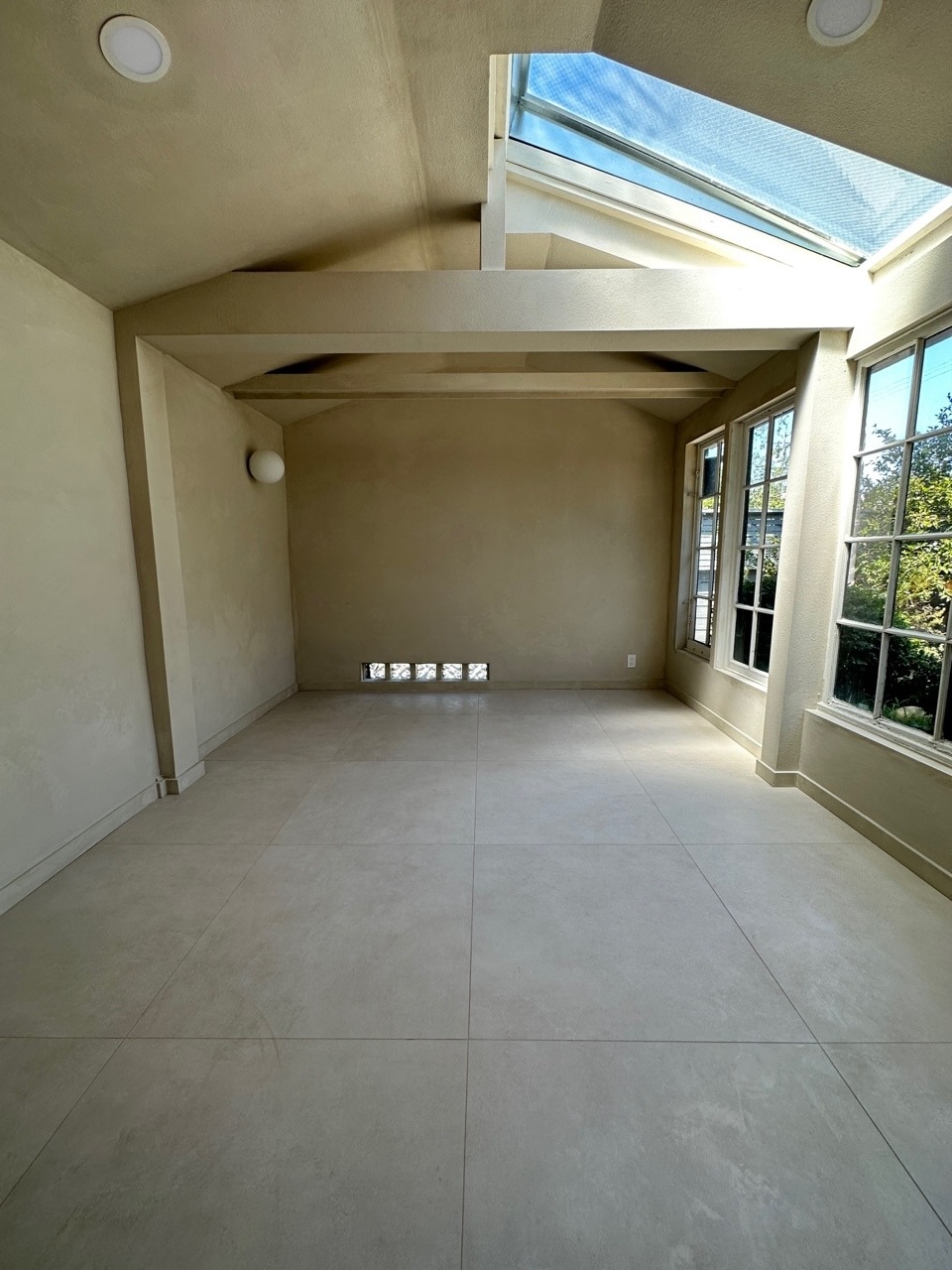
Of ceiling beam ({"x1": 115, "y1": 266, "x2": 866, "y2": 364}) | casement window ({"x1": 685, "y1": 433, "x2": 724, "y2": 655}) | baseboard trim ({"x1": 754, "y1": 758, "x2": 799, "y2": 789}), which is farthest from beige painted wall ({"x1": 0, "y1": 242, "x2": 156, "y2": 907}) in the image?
casement window ({"x1": 685, "y1": 433, "x2": 724, "y2": 655})

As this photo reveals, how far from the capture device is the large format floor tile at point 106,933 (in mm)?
1542

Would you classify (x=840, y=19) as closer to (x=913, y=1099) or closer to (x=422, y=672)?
(x=913, y=1099)

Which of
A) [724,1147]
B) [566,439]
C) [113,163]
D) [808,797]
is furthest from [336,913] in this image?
[566,439]

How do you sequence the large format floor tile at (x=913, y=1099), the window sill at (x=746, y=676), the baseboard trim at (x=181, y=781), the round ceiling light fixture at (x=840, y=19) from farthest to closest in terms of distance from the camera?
the window sill at (x=746, y=676) → the baseboard trim at (x=181, y=781) → the round ceiling light fixture at (x=840, y=19) → the large format floor tile at (x=913, y=1099)

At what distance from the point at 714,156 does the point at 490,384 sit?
1.74m

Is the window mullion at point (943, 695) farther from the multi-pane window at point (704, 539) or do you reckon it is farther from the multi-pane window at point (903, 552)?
the multi-pane window at point (704, 539)

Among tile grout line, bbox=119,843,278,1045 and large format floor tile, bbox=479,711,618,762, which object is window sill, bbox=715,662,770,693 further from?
tile grout line, bbox=119,843,278,1045

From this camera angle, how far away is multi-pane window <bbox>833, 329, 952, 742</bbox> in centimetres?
216

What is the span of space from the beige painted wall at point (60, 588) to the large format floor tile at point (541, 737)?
7.13 feet

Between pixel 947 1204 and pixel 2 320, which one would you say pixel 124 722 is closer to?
pixel 2 320

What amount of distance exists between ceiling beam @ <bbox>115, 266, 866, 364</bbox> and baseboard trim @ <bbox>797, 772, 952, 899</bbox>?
8.02 ft

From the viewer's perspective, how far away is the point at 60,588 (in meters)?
2.24

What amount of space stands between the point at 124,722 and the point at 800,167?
4186mm

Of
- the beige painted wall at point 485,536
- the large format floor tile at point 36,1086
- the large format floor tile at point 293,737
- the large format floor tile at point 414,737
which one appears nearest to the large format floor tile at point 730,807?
the large format floor tile at point 414,737
